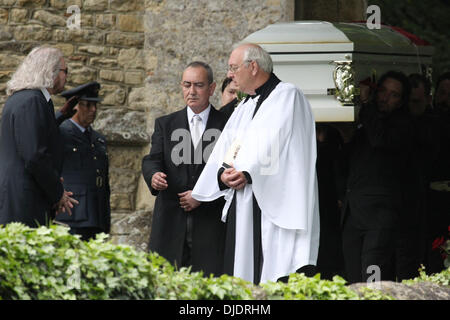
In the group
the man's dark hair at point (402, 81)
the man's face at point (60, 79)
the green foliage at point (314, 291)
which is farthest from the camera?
the man's dark hair at point (402, 81)

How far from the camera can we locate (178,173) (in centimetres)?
675

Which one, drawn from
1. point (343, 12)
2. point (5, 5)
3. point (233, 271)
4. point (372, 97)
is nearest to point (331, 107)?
point (372, 97)

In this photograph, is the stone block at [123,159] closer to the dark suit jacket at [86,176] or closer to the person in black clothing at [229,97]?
the dark suit jacket at [86,176]

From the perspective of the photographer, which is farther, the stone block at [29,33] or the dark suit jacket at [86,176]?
the stone block at [29,33]

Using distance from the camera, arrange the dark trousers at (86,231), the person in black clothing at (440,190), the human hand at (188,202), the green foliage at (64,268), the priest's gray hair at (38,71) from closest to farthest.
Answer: the green foliage at (64,268) < the priest's gray hair at (38,71) < the human hand at (188,202) < the dark trousers at (86,231) < the person in black clothing at (440,190)

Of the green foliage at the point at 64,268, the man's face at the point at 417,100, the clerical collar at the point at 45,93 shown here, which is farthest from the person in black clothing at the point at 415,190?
the green foliage at the point at 64,268

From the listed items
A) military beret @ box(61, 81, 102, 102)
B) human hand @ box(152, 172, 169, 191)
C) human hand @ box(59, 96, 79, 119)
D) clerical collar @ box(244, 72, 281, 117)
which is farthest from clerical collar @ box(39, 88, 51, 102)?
military beret @ box(61, 81, 102, 102)

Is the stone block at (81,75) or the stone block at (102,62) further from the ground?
the stone block at (102,62)

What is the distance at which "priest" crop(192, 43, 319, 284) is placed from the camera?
5.89 metres

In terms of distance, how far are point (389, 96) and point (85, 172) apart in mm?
2266

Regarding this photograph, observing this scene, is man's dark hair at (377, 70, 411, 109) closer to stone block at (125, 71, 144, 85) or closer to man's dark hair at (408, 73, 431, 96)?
man's dark hair at (408, 73, 431, 96)

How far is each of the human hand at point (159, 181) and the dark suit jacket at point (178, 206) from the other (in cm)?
8

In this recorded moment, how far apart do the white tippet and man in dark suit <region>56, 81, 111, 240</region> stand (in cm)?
147

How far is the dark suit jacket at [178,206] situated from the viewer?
6.60m
